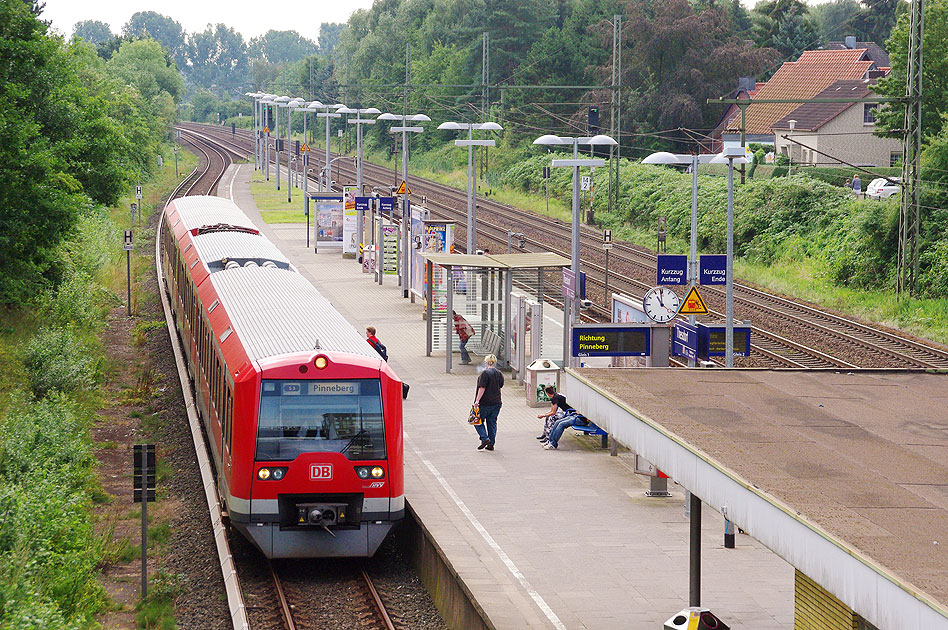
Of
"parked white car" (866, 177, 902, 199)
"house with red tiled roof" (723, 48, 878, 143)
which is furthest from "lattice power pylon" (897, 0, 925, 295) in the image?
"house with red tiled roof" (723, 48, 878, 143)

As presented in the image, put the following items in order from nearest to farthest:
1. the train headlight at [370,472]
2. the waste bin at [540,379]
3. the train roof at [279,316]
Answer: the train headlight at [370,472], the train roof at [279,316], the waste bin at [540,379]

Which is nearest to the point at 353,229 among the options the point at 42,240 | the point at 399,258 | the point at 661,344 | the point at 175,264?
the point at 399,258

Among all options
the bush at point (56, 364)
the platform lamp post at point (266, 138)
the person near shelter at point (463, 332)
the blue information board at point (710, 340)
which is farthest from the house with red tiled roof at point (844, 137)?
the blue information board at point (710, 340)

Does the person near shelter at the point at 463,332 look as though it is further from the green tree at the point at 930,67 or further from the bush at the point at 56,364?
the green tree at the point at 930,67

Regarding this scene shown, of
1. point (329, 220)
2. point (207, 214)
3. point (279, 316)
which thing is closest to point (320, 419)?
point (279, 316)

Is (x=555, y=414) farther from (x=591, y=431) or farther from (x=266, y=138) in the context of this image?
(x=266, y=138)

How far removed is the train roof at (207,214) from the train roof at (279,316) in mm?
6906

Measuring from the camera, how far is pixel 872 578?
655 cm

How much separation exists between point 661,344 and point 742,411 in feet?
23.0

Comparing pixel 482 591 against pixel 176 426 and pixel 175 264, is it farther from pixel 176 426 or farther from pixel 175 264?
pixel 175 264

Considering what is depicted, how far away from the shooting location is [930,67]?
38.2 meters

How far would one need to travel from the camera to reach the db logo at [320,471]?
12859 mm

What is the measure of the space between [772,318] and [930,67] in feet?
39.3

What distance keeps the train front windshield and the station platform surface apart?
1695 millimetres
